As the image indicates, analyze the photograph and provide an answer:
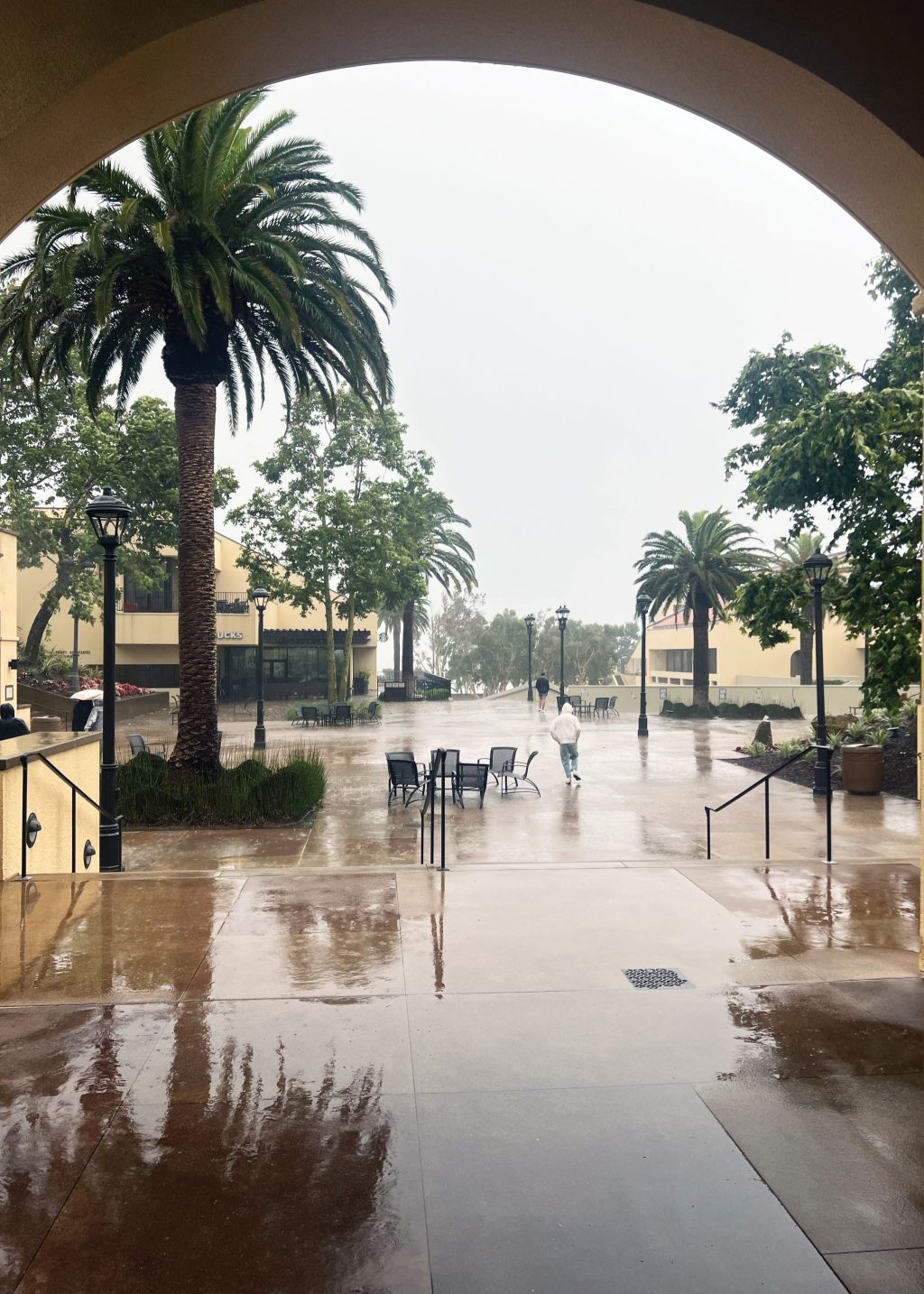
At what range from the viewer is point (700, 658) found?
42.8 metres

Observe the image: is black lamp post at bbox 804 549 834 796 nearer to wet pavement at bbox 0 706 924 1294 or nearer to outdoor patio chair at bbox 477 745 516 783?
outdoor patio chair at bbox 477 745 516 783

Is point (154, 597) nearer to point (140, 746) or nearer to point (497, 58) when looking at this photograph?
point (140, 746)

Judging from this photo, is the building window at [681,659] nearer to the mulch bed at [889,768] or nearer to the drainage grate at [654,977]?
the mulch bed at [889,768]

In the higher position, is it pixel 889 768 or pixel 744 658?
pixel 744 658

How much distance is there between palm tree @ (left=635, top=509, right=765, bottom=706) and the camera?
41.8 metres

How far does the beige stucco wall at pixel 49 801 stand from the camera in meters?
8.48

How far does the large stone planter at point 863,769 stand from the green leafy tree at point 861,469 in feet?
3.37

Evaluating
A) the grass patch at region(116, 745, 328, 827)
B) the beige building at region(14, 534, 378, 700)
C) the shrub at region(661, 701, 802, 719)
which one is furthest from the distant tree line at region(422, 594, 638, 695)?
the grass patch at region(116, 745, 328, 827)

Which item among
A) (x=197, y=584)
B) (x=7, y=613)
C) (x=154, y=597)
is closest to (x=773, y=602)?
(x=197, y=584)

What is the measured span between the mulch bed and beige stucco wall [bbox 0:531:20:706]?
831 inches

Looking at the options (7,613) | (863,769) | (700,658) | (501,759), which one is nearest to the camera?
(863,769)

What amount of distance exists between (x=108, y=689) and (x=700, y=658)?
35.6m

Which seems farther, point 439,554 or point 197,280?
point 439,554

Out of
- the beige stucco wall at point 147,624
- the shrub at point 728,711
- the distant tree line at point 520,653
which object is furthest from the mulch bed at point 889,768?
the distant tree line at point 520,653
